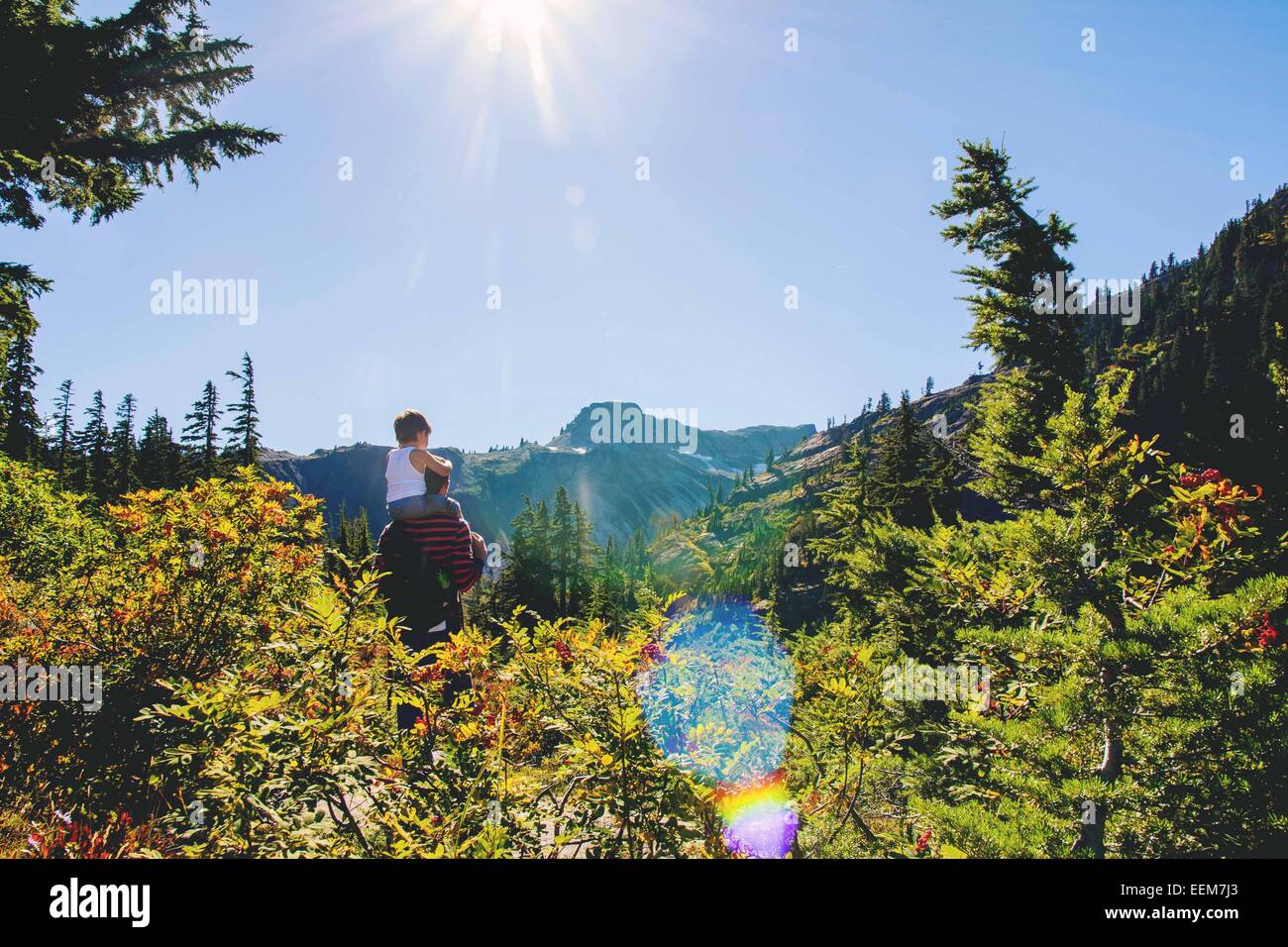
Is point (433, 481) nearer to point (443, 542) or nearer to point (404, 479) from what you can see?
point (404, 479)

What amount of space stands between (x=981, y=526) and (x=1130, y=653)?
2538mm

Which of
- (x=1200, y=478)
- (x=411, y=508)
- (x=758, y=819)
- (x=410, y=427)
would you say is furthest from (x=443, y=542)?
(x=1200, y=478)

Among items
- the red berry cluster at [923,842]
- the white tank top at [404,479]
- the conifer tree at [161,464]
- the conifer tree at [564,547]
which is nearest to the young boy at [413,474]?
the white tank top at [404,479]

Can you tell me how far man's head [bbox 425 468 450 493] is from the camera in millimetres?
5117

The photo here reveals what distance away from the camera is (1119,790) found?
3590mm

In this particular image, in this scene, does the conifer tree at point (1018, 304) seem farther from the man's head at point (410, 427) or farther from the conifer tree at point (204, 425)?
the conifer tree at point (204, 425)

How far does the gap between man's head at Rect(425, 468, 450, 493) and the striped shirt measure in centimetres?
27

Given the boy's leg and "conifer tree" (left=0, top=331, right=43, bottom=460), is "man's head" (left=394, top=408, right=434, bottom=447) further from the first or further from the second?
"conifer tree" (left=0, top=331, right=43, bottom=460)

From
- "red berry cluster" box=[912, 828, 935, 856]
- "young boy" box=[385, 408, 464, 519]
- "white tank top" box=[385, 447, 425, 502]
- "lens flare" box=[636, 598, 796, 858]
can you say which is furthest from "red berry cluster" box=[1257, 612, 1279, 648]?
"white tank top" box=[385, 447, 425, 502]

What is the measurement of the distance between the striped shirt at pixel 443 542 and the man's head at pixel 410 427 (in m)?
0.80

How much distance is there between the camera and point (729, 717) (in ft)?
10.1

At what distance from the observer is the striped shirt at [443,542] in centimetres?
493
